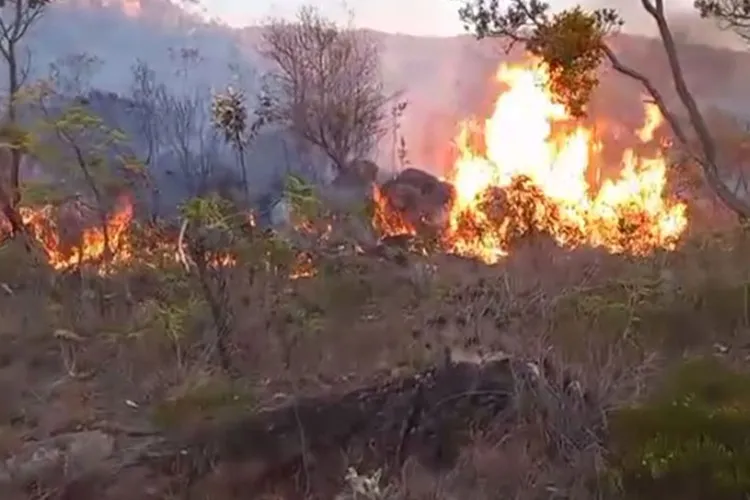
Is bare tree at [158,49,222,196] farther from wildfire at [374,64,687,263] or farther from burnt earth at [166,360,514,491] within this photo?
burnt earth at [166,360,514,491]

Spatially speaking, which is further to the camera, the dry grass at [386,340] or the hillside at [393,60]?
the hillside at [393,60]

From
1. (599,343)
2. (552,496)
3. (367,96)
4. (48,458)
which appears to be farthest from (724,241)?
(367,96)

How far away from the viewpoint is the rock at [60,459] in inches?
201

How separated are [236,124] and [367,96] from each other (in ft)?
17.7

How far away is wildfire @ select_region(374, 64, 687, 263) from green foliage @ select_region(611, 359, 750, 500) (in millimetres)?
4504

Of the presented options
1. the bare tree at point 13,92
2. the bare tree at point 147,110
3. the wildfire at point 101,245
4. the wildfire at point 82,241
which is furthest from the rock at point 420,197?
the bare tree at point 147,110

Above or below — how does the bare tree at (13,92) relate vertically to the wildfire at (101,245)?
above

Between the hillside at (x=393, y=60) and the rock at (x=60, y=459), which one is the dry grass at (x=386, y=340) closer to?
the rock at (x=60, y=459)

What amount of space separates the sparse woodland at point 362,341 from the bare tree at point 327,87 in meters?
5.43

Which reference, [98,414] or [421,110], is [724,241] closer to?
[98,414]

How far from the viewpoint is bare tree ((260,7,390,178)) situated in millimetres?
19000

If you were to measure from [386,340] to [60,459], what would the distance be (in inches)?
105

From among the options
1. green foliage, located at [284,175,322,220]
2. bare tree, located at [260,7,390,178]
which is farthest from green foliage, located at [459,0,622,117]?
bare tree, located at [260,7,390,178]

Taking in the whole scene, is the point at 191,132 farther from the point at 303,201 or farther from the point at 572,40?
the point at 572,40
